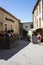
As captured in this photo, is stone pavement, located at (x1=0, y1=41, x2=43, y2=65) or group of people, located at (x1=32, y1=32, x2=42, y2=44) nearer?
stone pavement, located at (x1=0, y1=41, x2=43, y2=65)

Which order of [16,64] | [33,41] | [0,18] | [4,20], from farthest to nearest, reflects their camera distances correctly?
[33,41]
[4,20]
[0,18]
[16,64]

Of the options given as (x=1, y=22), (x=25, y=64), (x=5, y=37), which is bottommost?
(x=25, y=64)

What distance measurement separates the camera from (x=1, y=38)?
19.5 meters

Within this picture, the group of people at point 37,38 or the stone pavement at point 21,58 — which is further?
the group of people at point 37,38

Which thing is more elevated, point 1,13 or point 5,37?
point 1,13

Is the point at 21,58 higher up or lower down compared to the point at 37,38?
lower down

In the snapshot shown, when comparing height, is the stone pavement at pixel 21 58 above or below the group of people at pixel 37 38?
below

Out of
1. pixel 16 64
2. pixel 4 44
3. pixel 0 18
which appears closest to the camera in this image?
pixel 16 64

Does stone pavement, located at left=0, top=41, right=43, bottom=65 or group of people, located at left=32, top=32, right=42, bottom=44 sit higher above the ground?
group of people, located at left=32, top=32, right=42, bottom=44

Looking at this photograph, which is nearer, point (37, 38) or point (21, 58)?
point (21, 58)

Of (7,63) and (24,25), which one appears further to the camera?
(24,25)

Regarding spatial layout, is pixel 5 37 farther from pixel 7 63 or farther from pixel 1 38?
pixel 7 63

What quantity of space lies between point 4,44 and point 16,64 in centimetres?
894

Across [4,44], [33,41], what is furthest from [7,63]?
[33,41]
